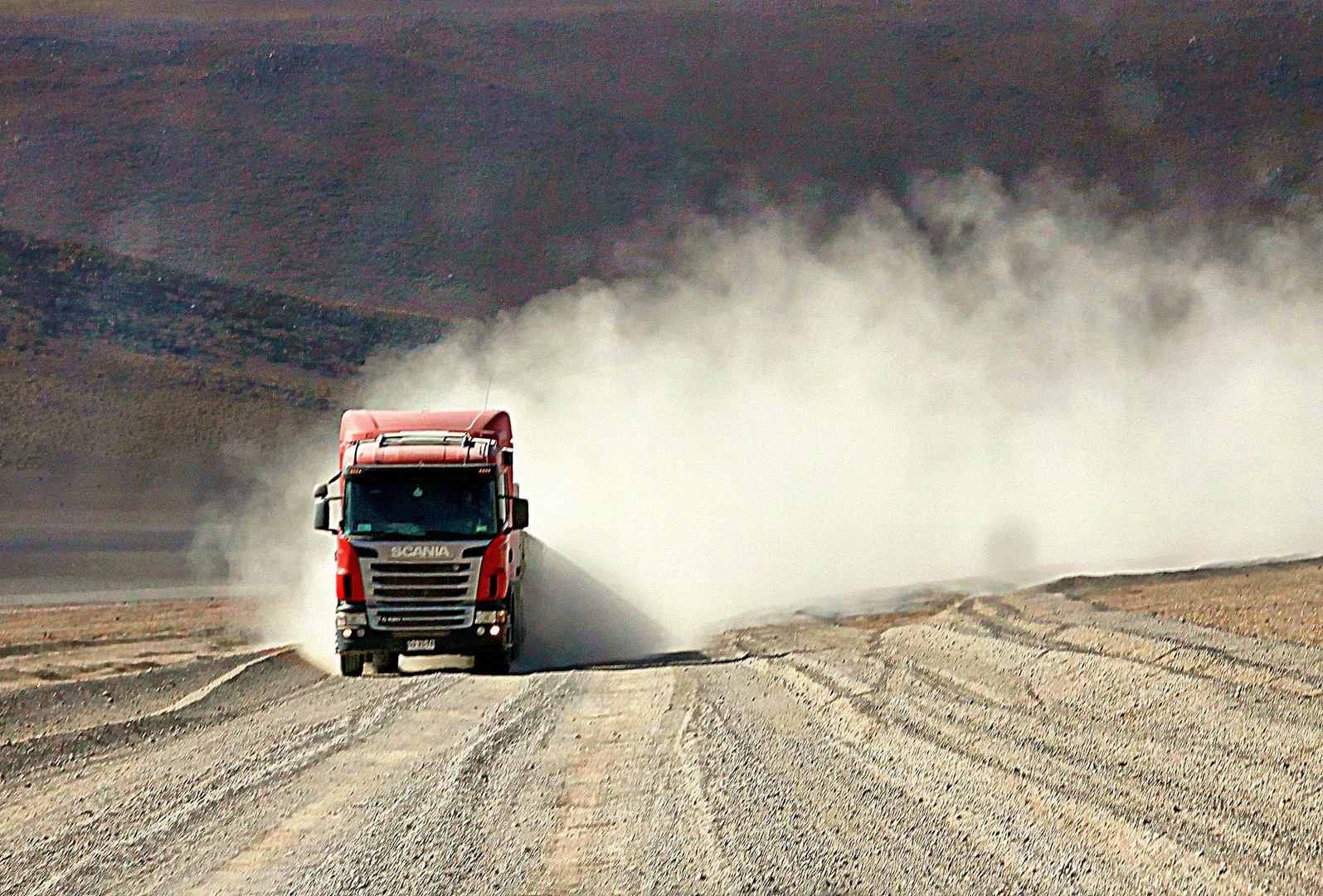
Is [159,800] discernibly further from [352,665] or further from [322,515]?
[352,665]

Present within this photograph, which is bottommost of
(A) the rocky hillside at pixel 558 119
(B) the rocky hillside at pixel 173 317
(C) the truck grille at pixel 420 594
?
(C) the truck grille at pixel 420 594

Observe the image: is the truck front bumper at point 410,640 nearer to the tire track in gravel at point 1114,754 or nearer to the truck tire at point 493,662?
the truck tire at point 493,662

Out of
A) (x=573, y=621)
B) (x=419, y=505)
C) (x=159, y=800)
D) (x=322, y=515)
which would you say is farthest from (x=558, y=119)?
(x=159, y=800)

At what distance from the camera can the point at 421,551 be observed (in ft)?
58.4

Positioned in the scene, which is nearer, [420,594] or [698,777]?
[698,777]

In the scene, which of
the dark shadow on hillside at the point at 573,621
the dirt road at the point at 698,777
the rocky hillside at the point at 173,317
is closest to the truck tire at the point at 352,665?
the dirt road at the point at 698,777

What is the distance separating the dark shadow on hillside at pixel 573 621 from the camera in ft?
72.7

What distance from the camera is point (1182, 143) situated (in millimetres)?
103500

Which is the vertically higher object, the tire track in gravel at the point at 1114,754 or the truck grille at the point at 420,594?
the truck grille at the point at 420,594

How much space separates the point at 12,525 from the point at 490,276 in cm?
4445

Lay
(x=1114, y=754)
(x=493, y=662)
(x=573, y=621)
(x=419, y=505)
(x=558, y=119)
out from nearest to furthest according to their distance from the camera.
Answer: (x=1114, y=754) → (x=419, y=505) → (x=493, y=662) → (x=573, y=621) → (x=558, y=119)

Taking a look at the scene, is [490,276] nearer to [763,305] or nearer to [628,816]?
[763,305]

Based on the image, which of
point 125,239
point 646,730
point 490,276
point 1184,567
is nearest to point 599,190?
point 490,276

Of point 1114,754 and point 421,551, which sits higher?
point 421,551
